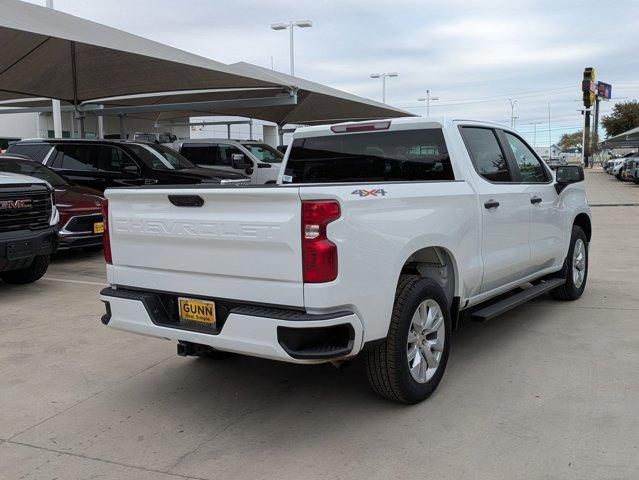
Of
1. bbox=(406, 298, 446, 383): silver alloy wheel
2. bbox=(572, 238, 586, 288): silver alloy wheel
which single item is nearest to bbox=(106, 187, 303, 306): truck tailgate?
bbox=(406, 298, 446, 383): silver alloy wheel

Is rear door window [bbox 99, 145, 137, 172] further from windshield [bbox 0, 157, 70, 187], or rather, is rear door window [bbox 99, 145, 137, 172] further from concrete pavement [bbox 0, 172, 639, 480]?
concrete pavement [bbox 0, 172, 639, 480]

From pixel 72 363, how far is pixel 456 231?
3.17m

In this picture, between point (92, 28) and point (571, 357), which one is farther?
point (92, 28)

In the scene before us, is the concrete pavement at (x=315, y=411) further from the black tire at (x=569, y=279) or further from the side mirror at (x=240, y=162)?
the side mirror at (x=240, y=162)

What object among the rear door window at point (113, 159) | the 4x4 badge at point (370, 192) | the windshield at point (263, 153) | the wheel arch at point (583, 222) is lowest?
the wheel arch at point (583, 222)

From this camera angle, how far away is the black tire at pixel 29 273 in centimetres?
773

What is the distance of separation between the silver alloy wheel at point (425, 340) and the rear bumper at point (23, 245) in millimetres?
4860

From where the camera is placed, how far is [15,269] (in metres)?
7.31

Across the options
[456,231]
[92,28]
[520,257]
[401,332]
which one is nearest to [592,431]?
[401,332]

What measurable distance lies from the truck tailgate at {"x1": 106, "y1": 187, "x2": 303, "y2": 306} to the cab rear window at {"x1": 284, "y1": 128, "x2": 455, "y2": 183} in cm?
175

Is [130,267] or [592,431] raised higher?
[130,267]

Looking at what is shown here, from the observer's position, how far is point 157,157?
12289mm

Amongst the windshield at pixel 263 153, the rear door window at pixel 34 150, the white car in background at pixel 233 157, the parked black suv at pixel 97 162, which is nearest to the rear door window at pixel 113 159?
the parked black suv at pixel 97 162

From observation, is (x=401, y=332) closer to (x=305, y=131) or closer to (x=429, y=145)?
(x=429, y=145)
